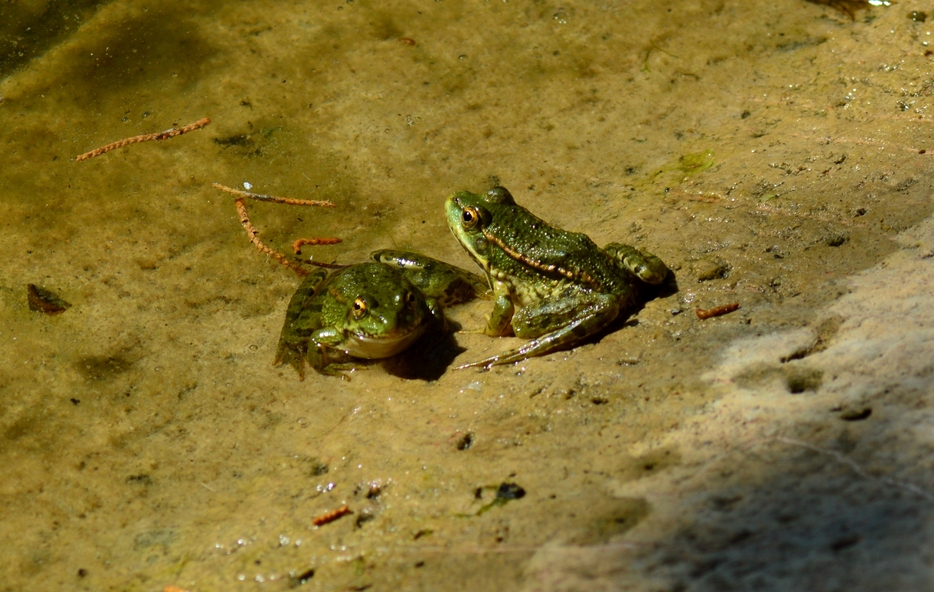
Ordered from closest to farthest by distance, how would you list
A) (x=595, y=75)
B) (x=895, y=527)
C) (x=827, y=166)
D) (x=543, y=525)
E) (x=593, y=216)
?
(x=895, y=527) → (x=543, y=525) → (x=827, y=166) → (x=593, y=216) → (x=595, y=75)

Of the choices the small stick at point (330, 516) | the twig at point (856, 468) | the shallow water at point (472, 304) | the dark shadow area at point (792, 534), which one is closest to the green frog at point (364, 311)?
the shallow water at point (472, 304)

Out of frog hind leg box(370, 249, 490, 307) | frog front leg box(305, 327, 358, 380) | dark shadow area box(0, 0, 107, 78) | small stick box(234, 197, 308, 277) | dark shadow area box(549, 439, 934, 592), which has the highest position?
dark shadow area box(549, 439, 934, 592)

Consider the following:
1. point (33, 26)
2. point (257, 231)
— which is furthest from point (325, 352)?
point (33, 26)

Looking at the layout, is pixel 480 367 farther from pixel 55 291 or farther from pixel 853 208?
pixel 55 291

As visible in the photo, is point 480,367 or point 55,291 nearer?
point 480,367

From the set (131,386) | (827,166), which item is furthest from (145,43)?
(827,166)

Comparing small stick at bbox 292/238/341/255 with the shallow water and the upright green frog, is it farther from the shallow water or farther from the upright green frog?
the upright green frog

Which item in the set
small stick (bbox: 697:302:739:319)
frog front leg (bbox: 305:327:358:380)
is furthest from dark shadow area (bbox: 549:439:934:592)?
frog front leg (bbox: 305:327:358:380)
